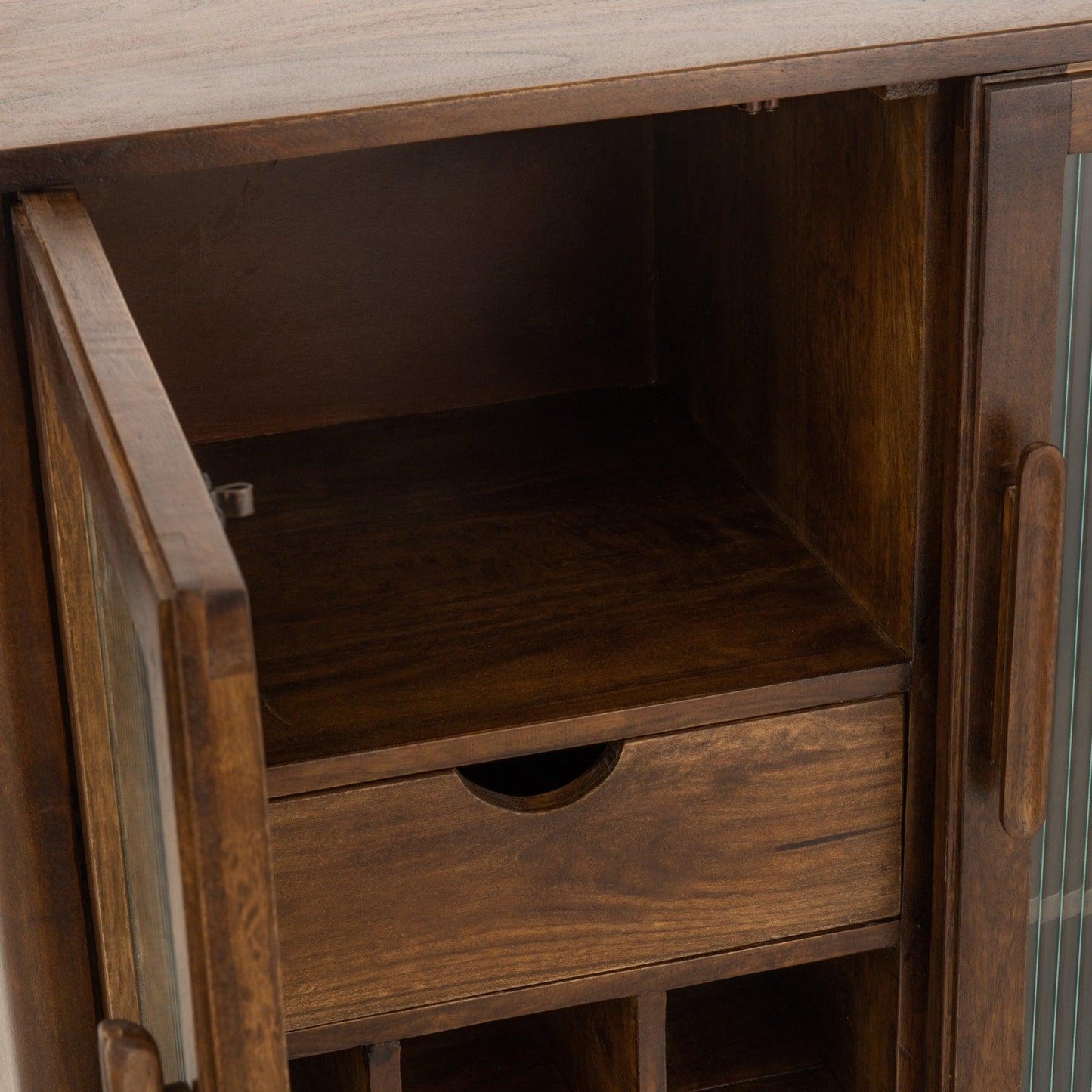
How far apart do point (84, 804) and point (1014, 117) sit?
48 cm

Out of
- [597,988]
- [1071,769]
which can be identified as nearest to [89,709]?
[597,988]

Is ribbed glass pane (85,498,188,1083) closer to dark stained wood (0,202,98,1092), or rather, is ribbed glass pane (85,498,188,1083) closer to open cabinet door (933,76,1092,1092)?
dark stained wood (0,202,98,1092)

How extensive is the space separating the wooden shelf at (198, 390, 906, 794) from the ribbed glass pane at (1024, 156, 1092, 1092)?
103mm

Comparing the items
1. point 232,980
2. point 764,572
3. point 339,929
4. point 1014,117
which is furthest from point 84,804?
point 1014,117

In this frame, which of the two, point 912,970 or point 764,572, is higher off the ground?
point 764,572

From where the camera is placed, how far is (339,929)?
72cm

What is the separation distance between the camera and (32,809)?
69cm

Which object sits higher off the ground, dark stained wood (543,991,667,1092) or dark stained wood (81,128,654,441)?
dark stained wood (81,128,654,441)

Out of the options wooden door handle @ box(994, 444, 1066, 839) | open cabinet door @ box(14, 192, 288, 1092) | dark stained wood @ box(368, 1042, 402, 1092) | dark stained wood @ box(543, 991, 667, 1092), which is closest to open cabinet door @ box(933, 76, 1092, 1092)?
wooden door handle @ box(994, 444, 1066, 839)

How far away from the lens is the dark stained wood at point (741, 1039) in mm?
987

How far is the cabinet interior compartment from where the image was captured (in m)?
0.74

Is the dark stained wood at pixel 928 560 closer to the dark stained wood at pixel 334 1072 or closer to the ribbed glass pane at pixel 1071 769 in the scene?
the ribbed glass pane at pixel 1071 769

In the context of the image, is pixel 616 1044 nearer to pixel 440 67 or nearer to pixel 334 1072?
pixel 334 1072

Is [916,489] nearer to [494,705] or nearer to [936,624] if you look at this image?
[936,624]
